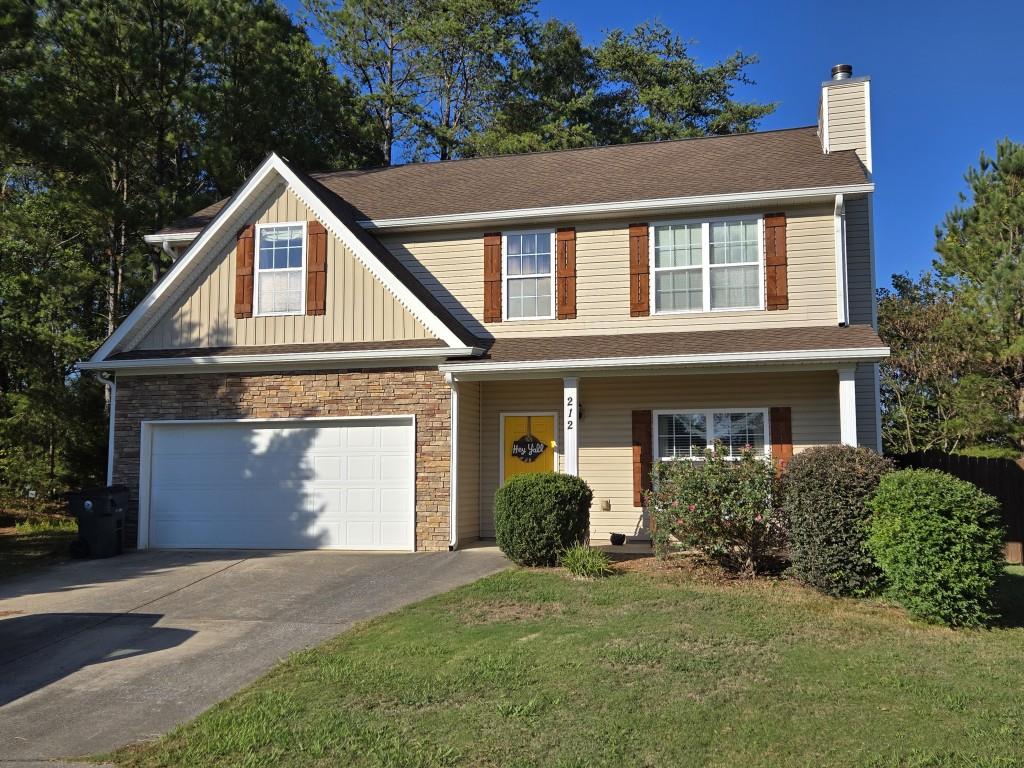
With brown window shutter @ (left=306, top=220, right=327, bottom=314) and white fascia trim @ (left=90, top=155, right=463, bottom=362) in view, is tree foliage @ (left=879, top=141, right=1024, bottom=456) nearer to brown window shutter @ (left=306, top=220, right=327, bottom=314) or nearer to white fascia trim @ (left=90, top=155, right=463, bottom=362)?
white fascia trim @ (left=90, top=155, right=463, bottom=362)

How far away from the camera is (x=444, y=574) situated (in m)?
11.0

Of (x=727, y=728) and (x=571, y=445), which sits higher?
(x=571, y=445)

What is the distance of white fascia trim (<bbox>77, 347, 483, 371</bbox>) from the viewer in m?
13.0

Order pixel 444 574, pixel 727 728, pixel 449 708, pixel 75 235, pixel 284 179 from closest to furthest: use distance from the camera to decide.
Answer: pixel 727 728 < pixel 449 708 < pixel 444 574 < pixel 284 179 < pixel 75 235

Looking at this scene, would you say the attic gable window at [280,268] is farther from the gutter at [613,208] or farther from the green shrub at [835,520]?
the green shrub at [835,520]

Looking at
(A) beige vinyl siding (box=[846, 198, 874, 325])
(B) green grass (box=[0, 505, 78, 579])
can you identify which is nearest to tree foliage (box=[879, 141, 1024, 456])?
(A) beige vinyl siding (box=[846, 198, 874, 325])

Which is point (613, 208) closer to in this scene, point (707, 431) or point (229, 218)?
point (707, 431)

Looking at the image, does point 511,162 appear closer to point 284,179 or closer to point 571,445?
point 284,179

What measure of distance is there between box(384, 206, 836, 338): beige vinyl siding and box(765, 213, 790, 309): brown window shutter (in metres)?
0.16

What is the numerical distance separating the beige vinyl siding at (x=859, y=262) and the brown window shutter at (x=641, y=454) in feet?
12.6

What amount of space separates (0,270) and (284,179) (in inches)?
444

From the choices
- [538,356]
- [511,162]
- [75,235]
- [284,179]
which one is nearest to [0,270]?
[75,235]

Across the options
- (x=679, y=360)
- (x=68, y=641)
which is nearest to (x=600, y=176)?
(x=679, y=360)

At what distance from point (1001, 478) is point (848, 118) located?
661cm
